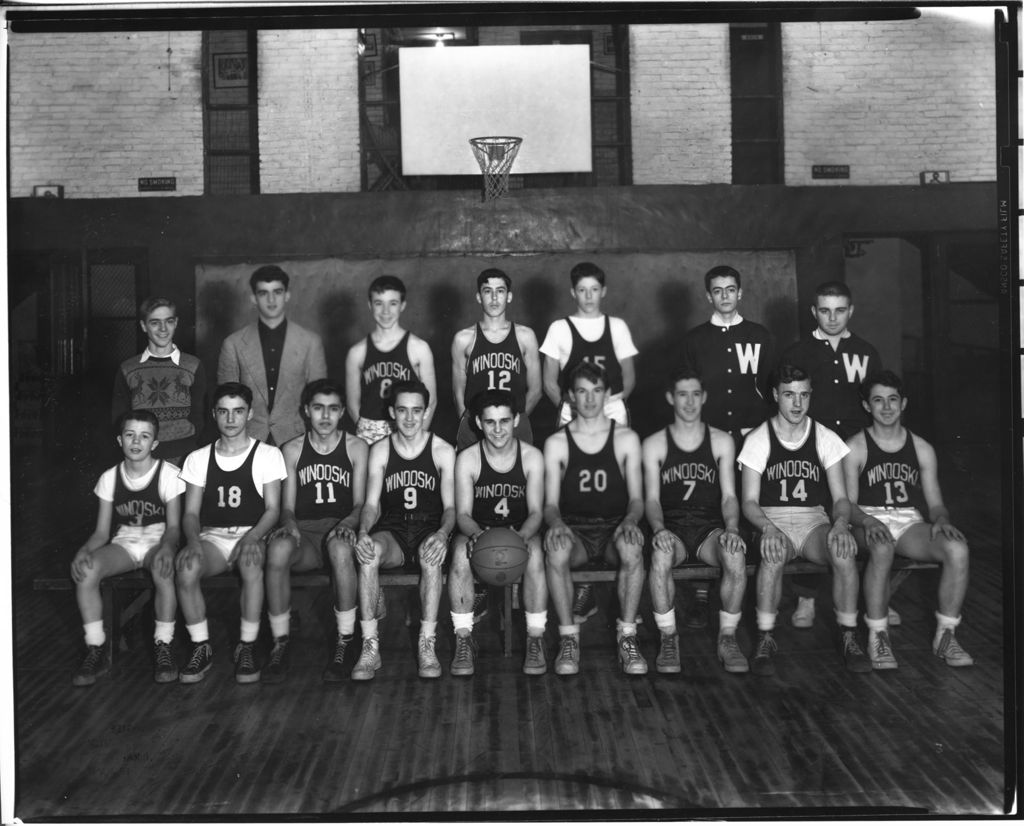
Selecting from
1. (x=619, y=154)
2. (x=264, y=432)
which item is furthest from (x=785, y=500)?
(x=619, y=154)

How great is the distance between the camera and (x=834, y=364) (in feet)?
18.6

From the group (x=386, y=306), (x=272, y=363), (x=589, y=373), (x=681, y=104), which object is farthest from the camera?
(x=681, y=104)

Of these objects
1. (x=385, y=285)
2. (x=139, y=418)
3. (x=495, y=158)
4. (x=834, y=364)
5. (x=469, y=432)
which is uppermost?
(x=495, y=158)

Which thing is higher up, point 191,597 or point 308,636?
point 191,597

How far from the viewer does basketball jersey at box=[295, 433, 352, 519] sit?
204 inches

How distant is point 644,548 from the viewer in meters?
5.00

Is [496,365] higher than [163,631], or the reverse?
[496,365]

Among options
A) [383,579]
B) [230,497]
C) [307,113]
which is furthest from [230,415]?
[307,113]

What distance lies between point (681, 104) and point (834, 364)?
4.37 metres

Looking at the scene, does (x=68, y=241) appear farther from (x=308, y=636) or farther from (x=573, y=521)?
(x=573, y=521)

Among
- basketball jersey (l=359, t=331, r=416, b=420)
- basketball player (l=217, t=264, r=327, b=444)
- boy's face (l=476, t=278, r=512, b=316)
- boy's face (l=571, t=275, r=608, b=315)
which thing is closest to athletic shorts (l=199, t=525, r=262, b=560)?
basketball player (l=217, t=264, r=327, b=444)

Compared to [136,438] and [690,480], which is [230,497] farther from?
[690,480]

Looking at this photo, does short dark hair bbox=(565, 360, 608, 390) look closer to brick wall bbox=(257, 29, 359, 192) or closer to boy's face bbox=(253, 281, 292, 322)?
boy's face bbox=(253, 281, 292, 322)

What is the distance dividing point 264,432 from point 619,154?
508 centimetres
